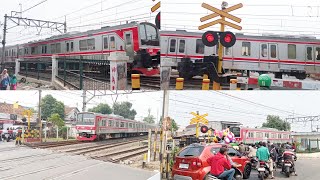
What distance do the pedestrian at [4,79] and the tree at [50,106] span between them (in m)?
0.64

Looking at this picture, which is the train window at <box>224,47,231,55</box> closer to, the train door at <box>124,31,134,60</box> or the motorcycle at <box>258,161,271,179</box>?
the train door at <box>124,31,134,60</box>

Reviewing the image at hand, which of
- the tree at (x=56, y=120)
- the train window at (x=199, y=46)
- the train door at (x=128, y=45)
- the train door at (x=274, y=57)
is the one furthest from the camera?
the train door at (x=274, y=57)

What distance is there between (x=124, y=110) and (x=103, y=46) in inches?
31.0

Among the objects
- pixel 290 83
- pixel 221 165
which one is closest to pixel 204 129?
pixel 221 165

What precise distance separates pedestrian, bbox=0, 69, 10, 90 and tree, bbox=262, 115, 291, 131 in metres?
2.85

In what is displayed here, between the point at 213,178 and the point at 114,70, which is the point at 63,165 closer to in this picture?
the point at 114,70

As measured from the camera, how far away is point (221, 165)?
151 inches

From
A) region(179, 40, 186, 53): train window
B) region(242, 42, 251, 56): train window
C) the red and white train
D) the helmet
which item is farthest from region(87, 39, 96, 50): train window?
the helmet

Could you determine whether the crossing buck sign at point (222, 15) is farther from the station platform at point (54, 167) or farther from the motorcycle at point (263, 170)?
the motorcycle at point (263, 170)

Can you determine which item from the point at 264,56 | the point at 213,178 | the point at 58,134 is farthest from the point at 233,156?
the point at 58,134

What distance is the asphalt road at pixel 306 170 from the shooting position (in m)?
3.90

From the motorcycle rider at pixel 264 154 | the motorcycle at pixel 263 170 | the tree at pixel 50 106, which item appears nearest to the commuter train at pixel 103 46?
the tree at pixel 50 106

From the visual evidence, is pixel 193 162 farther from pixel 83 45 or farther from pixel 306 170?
pixel 83 45

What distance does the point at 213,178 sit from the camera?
12.3 feet
